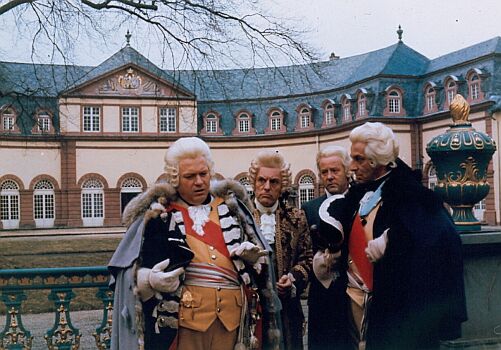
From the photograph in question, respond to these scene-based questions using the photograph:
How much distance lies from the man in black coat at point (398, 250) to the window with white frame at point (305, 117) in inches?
1424

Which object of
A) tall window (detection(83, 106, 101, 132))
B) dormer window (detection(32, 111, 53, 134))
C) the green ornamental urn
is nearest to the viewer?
the green ornamental urn

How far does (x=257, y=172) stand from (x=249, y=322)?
944 mm

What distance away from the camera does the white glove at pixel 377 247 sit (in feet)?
9.73

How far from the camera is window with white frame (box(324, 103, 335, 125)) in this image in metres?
37.8

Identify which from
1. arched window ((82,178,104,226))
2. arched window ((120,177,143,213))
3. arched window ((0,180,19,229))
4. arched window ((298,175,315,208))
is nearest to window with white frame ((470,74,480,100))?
arched window ((298,175,315,208))

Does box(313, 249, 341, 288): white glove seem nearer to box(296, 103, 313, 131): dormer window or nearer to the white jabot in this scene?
the white jabot

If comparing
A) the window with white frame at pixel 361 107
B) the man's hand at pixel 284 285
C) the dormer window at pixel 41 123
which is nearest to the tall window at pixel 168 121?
the dormer window at pixel 41 123

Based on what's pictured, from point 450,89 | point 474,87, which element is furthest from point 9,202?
point 474,87

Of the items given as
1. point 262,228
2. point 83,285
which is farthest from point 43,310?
point 262,228

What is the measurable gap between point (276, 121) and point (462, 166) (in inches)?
1440

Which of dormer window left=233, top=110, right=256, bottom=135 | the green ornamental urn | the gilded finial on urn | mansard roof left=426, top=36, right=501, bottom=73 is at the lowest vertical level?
the green ornamental urn

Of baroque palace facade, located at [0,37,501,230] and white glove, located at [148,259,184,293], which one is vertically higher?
baroque palace facade, located at [0,37,501,230]

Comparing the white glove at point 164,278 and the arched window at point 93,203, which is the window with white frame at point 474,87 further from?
the white glove at point 164,278

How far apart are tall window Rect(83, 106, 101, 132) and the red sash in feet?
122
